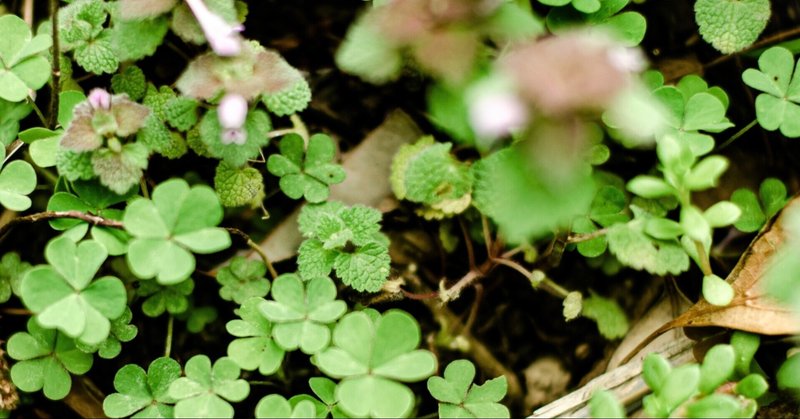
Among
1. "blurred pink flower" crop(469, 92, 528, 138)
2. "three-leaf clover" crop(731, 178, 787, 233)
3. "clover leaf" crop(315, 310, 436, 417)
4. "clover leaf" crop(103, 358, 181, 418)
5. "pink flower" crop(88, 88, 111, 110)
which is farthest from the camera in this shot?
"three-leaf clover" crop(731, 178, 787, 233)

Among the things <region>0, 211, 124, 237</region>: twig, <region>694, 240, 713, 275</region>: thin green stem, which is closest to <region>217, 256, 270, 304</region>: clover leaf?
<region>0, 211, 124, 237</region>: twig

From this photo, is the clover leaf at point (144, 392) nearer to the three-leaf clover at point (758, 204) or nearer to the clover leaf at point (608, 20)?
the clover leaf at point (608, 20)

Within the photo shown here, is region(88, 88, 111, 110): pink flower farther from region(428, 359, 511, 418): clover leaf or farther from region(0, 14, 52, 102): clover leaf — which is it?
region(428, 359, 511, 418): clover leaf

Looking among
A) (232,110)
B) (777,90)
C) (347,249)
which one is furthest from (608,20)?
(232,110)

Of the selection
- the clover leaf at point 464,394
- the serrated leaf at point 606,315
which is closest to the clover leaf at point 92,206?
the clover leaf at point 464,394

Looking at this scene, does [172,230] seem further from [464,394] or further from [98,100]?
[464,394]

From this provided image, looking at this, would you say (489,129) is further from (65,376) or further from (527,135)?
(65,376)

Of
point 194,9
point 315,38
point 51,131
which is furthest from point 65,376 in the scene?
point 315,38
